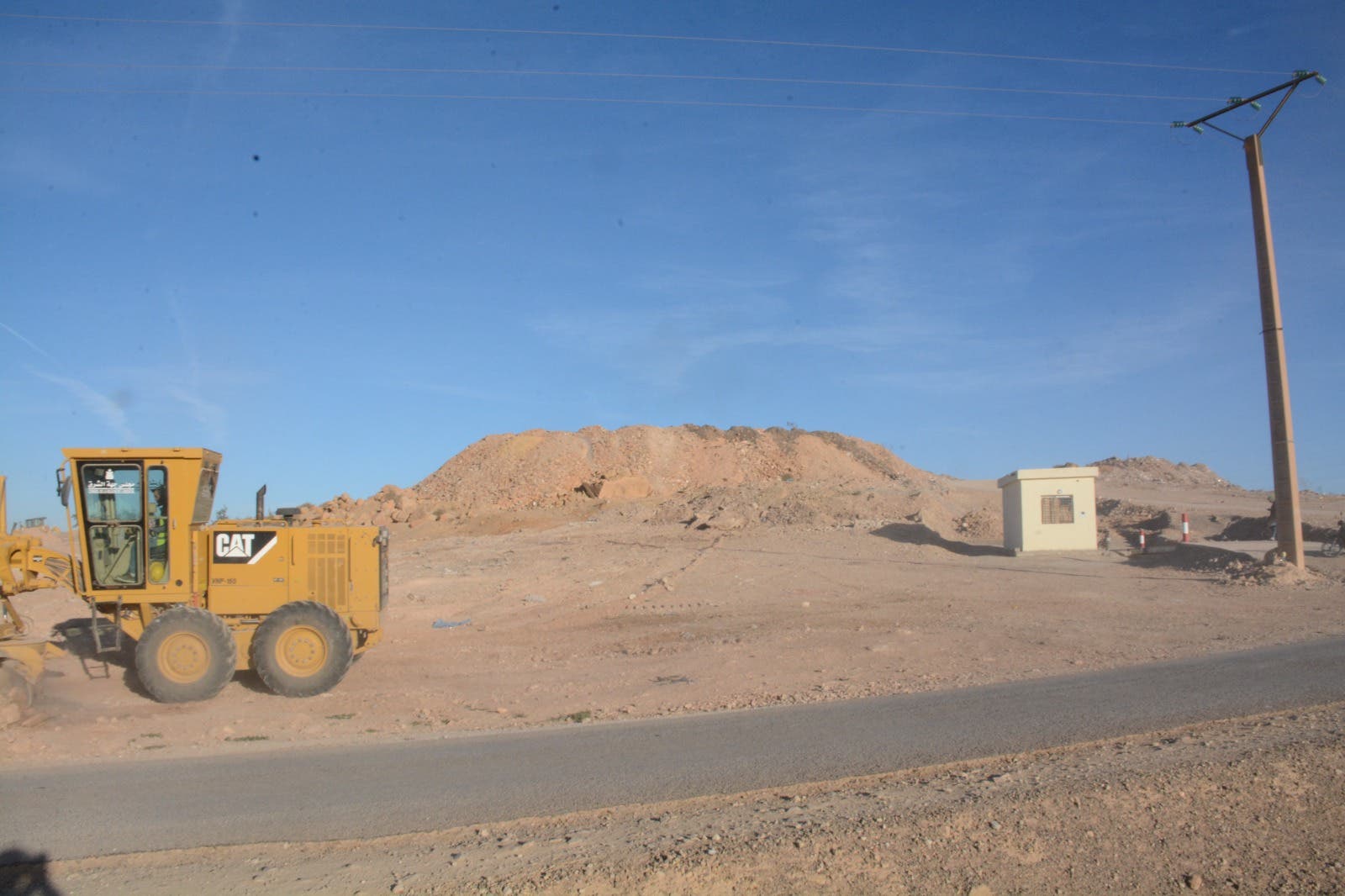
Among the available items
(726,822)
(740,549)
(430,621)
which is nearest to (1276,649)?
(726,822)

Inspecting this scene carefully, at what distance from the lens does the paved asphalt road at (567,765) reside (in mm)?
6879

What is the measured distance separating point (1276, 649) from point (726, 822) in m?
10.5

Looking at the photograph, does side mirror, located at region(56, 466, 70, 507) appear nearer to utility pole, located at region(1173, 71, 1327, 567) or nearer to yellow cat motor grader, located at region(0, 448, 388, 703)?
yellow cat motor grader, located at region(0, 448, 388, 703)

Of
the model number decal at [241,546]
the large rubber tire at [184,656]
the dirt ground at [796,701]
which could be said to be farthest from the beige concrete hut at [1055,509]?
the large rubber tire at [184,656]

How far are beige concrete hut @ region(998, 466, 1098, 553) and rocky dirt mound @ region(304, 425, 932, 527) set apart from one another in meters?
16.9

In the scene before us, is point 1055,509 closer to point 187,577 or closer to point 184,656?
point 187,577

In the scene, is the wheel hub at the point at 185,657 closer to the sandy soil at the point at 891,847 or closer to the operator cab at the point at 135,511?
the operator cab at the point at 135,511

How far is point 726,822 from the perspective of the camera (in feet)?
20.8

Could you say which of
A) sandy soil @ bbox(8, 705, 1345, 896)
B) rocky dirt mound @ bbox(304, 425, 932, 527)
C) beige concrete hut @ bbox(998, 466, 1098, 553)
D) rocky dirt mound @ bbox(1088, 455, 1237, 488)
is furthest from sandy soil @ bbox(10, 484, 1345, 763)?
rocky dirt mound @ bbox(1088, 455, 1237, 488)

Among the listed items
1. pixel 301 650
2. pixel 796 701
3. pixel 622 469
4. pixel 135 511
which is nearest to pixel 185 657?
pixel 301 650

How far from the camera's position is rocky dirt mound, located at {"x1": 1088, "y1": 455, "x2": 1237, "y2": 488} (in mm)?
60312

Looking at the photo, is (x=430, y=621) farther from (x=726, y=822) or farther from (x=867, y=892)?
(x=867, y=892)

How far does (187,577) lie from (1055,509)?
80.6ft

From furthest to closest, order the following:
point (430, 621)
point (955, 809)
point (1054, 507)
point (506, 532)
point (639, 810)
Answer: point (506, 532) → point (1054, 507) → point (430, 621) → point (639, 810) → point (955, 809)
